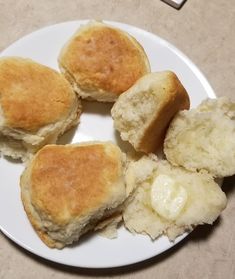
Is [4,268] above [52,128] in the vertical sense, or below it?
below

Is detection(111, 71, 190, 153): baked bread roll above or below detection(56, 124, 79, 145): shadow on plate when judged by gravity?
above

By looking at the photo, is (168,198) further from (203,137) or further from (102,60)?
(102,60)

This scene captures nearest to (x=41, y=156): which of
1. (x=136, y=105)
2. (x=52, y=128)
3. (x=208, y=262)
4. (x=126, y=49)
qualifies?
(x=52, y=128)

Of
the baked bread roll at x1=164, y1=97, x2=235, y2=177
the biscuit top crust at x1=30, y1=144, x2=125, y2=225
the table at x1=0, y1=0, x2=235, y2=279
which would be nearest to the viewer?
the biscuit top crust at x1=30, y1=144, x2=125, y2=225

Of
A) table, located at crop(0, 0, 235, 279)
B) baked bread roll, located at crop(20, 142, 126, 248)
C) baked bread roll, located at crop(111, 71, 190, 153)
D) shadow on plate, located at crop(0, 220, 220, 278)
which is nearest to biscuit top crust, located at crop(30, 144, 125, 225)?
baked bread roll, located at crop(20, 142, 126, 248)

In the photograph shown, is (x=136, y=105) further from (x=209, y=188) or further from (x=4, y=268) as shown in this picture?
(x=4, y=268)

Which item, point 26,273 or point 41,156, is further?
point 26,273

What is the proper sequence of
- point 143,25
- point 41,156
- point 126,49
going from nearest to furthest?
point 41,156
point 126,49
point 143,25

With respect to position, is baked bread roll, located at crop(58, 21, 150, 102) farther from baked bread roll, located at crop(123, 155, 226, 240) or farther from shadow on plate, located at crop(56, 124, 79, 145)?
baked bread roll, located at crop(123, 155, 226, 240)
